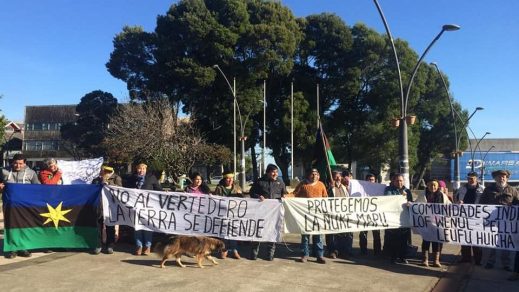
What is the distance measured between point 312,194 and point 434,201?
90.8 inches

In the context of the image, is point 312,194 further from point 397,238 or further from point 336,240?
point 397,238

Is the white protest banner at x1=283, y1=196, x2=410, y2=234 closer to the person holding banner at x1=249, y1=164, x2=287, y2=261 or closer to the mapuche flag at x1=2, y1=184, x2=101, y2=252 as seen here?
the person holding banner at x1=249, y1=164, x2=287, y2=261

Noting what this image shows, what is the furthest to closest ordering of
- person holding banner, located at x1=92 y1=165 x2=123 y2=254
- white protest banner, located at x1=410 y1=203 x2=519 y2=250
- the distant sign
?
the distant sign, person holding banner, located at x1=92 y1=165 x2=123 y2=254, white protest banner, located at x1=410 y1=203 x2=519 y2=250

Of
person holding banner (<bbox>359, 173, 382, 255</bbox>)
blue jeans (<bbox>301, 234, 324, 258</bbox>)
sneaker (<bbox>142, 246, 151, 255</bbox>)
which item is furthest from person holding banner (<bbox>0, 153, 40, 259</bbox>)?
person holding banner (<bbox>359, 173, 382, 255</bbox>)

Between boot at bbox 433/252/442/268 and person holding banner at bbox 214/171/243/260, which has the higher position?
person holding banner at bbox 214/171/243/260

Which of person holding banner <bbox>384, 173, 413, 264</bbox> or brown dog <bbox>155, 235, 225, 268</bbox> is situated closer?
brown dog <bbox>155, 235, 225, 268</bbox>

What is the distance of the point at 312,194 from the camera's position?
9211 mm

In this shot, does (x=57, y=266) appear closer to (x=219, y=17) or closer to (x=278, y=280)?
(x=278, y=280)

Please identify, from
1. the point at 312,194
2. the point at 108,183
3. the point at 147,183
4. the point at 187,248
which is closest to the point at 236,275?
the point at 187,248

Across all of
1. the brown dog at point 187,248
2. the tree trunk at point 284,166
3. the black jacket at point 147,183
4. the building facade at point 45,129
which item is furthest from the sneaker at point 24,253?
the building facade at point 45,129

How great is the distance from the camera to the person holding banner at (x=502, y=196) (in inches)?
340

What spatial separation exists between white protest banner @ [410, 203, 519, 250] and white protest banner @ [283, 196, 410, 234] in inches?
13.1

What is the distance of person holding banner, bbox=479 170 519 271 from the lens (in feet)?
28.3

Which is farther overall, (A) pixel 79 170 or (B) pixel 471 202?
(A) pixel 79 170
